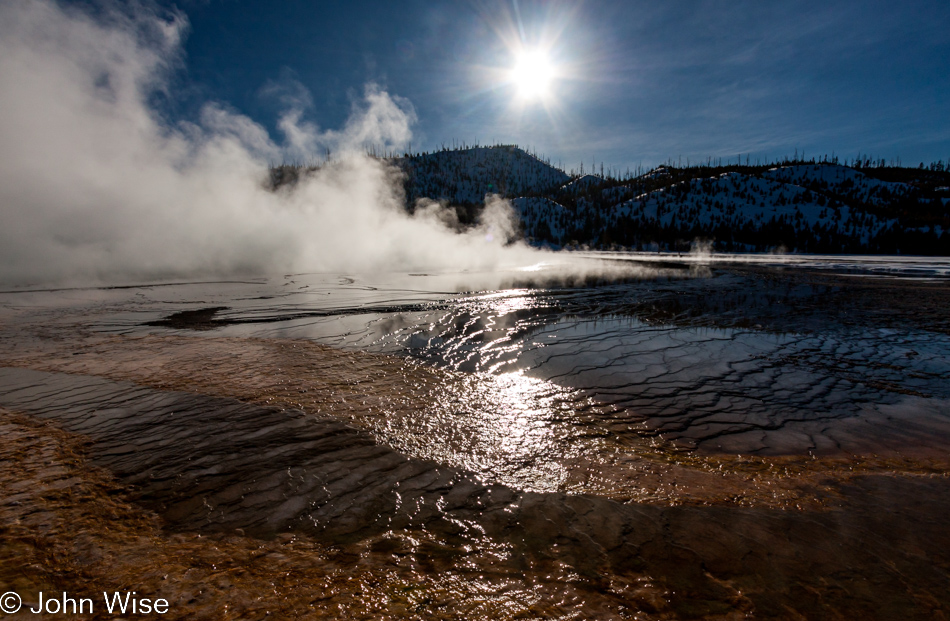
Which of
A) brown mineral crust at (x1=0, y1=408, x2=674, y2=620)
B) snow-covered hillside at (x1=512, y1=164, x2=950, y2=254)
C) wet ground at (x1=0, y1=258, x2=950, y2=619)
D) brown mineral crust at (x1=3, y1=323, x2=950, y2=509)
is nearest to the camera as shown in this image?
brown mineral crust at (x1=0, y1=408, x2=674, y2=620)

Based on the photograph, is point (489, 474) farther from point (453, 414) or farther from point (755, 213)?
point (755, 213)

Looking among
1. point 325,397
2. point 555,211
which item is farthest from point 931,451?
point 555,211

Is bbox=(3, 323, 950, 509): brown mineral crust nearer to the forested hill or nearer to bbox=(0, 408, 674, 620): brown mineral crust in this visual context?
bbox=(0, 408, 674, 620): brown mineral crust

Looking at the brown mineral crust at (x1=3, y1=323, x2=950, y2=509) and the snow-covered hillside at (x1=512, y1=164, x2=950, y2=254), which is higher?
the snow-covered hillside at (x1=512, y1=164, x2=950, y2=254)

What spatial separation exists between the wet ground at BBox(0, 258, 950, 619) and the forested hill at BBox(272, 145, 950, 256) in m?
91.3

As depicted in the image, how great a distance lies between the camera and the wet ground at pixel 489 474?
2422mm

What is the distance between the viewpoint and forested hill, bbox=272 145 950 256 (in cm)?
8938

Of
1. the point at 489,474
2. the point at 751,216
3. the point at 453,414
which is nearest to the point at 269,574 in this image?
the point at 489,474

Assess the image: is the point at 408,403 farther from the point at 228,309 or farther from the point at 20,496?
the point at 228,309

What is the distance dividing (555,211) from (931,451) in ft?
414

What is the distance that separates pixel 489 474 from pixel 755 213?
440 feet

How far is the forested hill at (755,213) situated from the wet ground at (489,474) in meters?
91.3

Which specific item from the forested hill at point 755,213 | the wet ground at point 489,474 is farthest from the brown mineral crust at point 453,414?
the forested hill at point 755,213

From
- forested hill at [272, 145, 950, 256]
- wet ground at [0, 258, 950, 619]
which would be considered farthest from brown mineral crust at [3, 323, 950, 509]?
forested hill at [272, 145, 950, 256]
